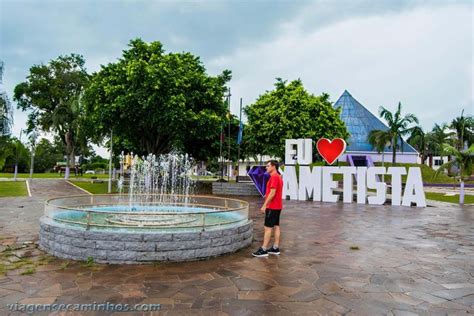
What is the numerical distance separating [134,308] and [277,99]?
28.2m

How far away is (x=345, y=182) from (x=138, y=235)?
14334 millimetres

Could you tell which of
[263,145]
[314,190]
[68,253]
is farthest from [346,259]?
[263,145]

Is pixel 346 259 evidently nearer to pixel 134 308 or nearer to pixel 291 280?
pixel 291 280

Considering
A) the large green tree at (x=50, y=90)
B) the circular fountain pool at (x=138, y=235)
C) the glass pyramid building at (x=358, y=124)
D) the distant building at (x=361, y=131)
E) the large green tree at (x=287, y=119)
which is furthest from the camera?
the glass pyramid building at (x=358, y=124)

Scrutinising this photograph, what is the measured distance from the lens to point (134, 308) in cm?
440

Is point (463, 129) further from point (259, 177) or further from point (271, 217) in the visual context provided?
point (271, 217)

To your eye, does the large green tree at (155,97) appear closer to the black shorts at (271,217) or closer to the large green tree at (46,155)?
the black shorts at (271,217)

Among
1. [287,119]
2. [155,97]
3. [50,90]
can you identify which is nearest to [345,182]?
[155,97]

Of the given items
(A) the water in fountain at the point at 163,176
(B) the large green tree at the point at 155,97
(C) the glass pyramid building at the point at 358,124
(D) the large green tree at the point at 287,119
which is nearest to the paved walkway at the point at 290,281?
(B) the large green tree at the point at 155,97

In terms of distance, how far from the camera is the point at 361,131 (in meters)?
50.6

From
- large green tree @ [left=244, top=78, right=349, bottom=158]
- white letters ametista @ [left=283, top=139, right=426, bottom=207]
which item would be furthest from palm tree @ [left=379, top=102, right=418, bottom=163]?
white letters ametista @ [left=283, top=139, right=426, bottom=207]

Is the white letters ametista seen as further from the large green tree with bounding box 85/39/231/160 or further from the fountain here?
the fountain

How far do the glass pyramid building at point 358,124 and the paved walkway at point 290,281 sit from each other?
138ft

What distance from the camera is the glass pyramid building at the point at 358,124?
4919 centimetres
